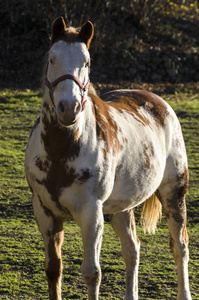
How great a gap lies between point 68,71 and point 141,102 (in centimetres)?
139

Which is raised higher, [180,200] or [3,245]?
[180,200]

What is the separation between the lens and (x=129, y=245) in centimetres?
426

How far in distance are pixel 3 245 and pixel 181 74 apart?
963 centimetres

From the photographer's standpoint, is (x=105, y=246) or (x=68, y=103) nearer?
(x=68, y=103)

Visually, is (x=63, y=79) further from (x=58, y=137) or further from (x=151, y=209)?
(x=151, y=209)

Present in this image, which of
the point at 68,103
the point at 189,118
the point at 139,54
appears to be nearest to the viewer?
the point at 68,103

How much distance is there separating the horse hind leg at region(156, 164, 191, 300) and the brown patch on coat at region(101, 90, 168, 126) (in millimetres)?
461

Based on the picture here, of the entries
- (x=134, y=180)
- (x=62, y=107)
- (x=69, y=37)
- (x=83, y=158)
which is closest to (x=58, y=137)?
(x=83, y=158)

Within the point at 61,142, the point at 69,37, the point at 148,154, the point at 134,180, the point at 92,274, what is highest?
the point at 69,37

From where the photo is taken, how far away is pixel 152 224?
4.67 metres

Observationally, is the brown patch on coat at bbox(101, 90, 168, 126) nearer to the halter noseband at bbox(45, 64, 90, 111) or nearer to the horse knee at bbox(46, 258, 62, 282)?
the halter noseband at bbox(45, 64, 90, 111)

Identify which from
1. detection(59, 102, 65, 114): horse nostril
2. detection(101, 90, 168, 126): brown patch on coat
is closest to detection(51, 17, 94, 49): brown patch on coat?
detection(59, 102, 65, 114): horse nostril

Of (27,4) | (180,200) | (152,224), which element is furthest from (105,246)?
(27,4)

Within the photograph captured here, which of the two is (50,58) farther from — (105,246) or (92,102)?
(105,246)
